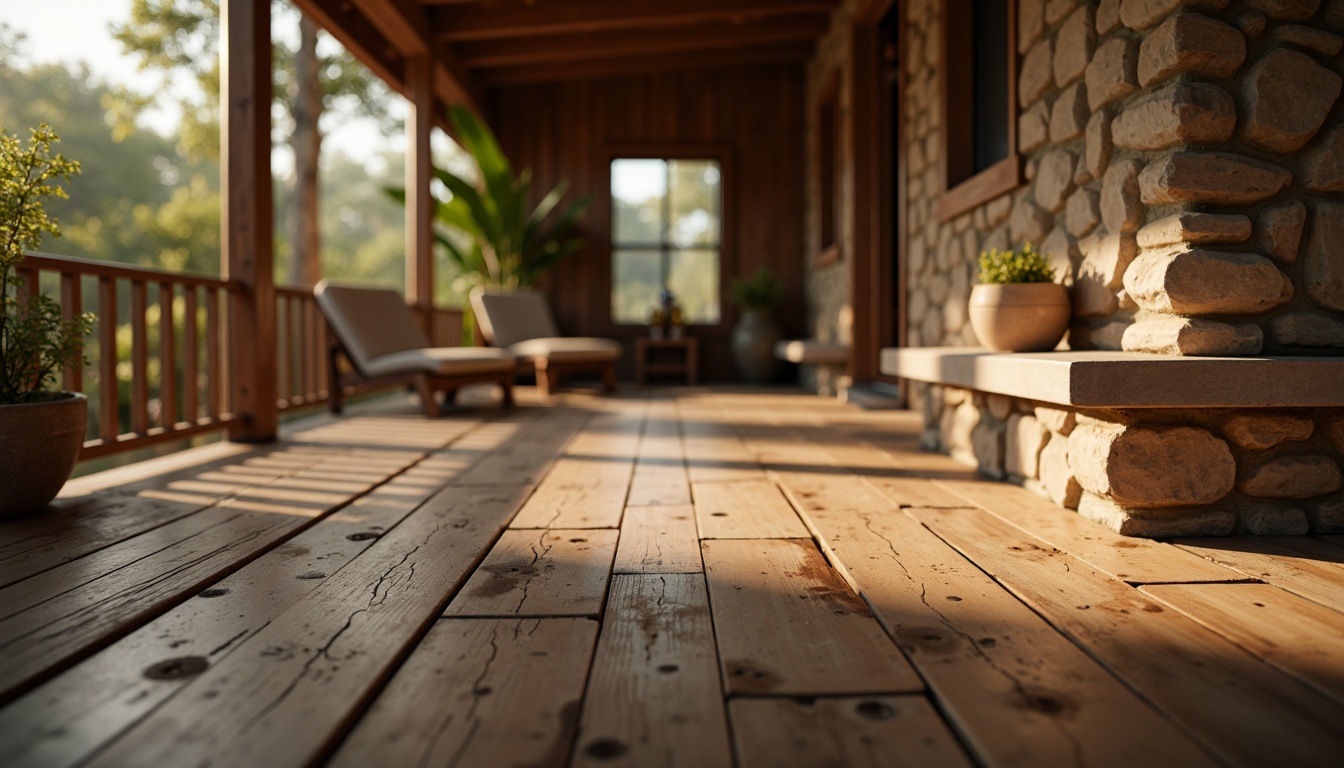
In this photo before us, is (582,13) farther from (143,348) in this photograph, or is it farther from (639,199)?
(143,348)

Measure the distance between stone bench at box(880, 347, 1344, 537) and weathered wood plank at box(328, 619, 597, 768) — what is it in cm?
121

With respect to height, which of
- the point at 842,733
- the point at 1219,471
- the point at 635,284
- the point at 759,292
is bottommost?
the point at 842,733

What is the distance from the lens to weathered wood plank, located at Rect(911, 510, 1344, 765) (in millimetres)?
894

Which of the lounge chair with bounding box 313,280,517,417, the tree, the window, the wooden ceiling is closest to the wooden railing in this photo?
the lounge chair with bounding box 313,280,517,417

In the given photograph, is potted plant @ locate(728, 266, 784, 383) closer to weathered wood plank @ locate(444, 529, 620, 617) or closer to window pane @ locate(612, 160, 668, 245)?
window pane @ locate(612, 160, 668, 245)

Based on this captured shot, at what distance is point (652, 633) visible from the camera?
122 centimetres

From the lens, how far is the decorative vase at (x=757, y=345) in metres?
7.37

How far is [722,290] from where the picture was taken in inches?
312

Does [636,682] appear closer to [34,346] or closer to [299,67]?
[34,346]

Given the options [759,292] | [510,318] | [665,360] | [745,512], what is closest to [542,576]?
[745,512]

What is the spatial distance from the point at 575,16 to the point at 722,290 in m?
2.82

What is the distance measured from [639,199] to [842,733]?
736 centimetres

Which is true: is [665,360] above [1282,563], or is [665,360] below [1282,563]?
above

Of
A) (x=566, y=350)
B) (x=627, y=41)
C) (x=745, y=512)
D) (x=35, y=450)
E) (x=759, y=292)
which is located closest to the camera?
(x=35, y=450)
